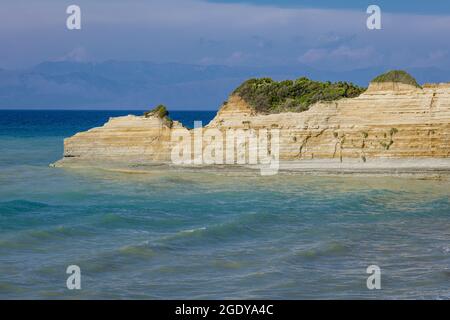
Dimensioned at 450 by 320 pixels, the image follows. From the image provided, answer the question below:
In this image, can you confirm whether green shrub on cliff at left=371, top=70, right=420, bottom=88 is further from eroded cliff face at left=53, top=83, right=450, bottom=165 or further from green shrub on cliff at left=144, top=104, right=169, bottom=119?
green shrub on cliff at left=144, top=104, right=169, bottom=119

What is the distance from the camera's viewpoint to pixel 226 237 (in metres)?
20.4

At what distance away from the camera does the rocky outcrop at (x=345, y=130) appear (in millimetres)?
33438

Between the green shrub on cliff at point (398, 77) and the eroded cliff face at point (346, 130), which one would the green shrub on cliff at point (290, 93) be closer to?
the eroded cliff face at point (346, 130)

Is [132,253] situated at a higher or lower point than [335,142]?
lower

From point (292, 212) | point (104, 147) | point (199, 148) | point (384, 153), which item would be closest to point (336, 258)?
point (292, 212)

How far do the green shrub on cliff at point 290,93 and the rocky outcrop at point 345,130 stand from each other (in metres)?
3.12

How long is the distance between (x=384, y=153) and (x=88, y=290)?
21.3m

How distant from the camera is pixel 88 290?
14758 mm

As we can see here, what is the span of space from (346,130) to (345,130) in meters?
0.05

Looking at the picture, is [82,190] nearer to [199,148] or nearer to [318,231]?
[199,148]

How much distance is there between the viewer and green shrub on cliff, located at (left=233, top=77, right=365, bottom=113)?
136 feet

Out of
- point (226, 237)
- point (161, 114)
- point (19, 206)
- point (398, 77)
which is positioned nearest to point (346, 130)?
point (398, 77)

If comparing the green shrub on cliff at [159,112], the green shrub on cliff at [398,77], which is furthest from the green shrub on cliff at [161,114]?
the green shrub on cliff at [398,77]

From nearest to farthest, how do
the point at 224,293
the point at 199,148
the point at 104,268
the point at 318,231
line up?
the point at 224,293
the point at 104,268
the point at 318,231
the point at 199,148
